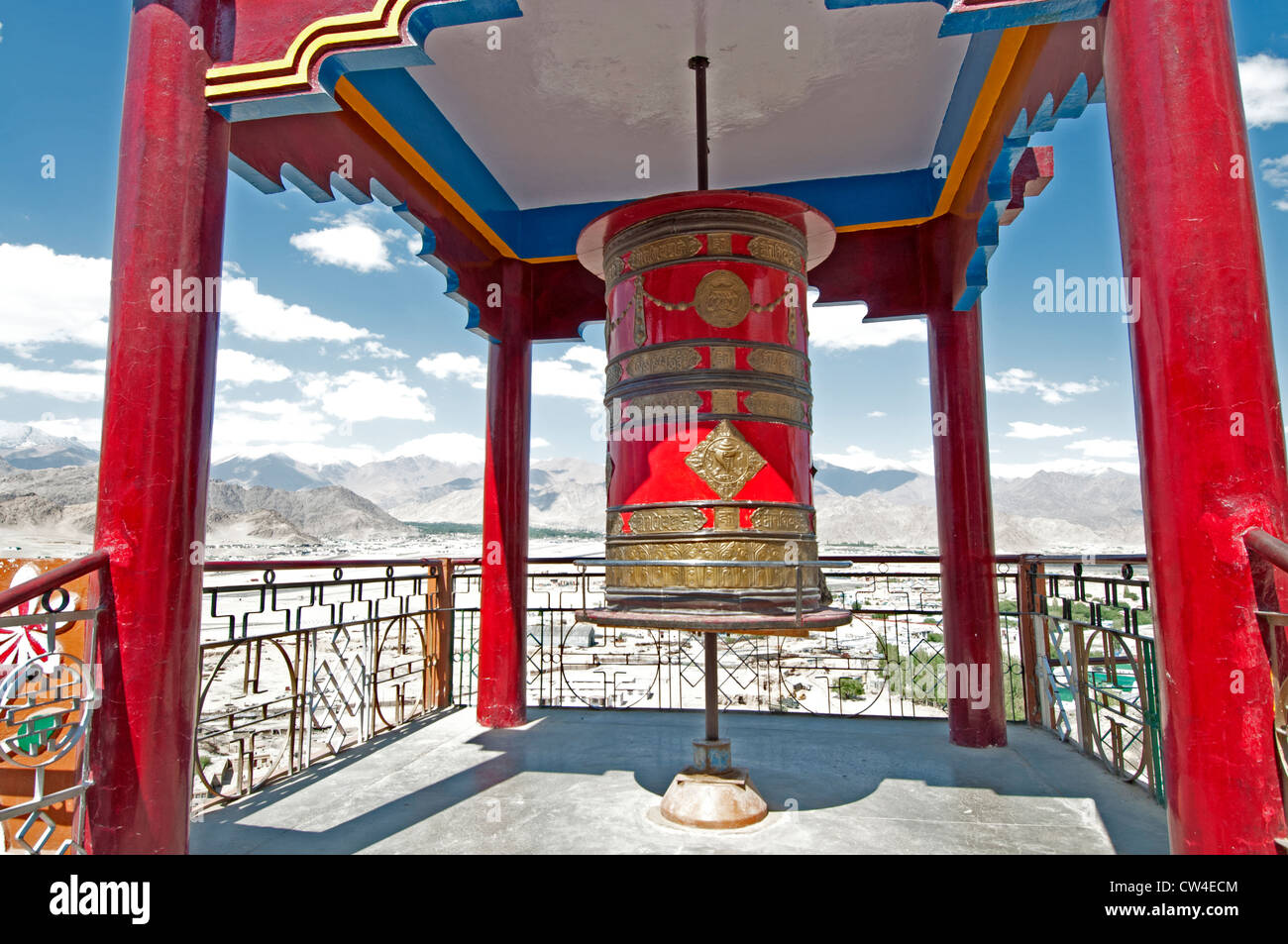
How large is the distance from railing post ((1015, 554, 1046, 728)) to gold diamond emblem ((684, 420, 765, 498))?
3688 millimetres

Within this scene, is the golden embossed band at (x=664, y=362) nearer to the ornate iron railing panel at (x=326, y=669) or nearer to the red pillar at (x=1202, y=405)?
the red pillar at (x=1202, y=405)

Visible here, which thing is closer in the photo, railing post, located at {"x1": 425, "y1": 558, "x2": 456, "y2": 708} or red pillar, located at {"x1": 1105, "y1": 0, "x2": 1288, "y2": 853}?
red pillar, located at {"x1": 1105, "y1": 0, "x2": 1288, "y2": 853}

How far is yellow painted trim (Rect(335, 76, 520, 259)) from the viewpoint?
510 cm

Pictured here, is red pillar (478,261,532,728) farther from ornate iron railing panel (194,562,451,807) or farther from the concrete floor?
ornate iron railing panel (194,562,451,807)

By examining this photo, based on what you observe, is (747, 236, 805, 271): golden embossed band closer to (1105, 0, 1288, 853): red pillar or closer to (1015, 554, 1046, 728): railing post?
(1105, 0, 1288, 853): red pillar

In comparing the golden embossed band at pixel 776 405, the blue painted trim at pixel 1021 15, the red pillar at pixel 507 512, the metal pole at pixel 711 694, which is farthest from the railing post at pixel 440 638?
the blue painted trim at pixel 1021 15

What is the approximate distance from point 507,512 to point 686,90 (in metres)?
4.01

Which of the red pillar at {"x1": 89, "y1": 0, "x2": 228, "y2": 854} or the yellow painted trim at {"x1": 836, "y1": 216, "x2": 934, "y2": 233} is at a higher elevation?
the yellow painted trim at {"x1": 836, "y1": 216, "x2": 934, "y2": 233}

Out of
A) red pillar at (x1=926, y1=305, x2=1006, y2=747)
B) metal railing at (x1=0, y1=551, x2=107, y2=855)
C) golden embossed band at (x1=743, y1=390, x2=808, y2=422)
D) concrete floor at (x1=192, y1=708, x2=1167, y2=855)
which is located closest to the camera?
metal railing at (x1=0, y1=551, x2=107, y2=855)

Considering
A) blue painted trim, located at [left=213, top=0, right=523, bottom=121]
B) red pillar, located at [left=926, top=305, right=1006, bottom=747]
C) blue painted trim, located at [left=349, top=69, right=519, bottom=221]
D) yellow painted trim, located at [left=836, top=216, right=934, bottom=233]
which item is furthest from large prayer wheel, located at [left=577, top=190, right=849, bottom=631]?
red pillar, located at [left=926, top=305, right=1006, bottom=747]

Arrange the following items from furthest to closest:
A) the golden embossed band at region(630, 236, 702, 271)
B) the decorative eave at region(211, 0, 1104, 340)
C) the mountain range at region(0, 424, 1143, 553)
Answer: the mountain range at region(0, 424, 1143, 553) → the golden embossed band at region(630, 236, 702, 271) → the decorative eave at region(211, 0, 1104, 340)

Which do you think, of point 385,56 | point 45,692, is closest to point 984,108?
point 385,56

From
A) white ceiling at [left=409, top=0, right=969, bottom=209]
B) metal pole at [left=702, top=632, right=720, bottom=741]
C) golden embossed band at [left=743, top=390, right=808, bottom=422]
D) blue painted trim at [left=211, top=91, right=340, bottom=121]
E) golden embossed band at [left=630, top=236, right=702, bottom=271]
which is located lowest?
metal pole at [left=702, top=632, right=720, bottom=741]
